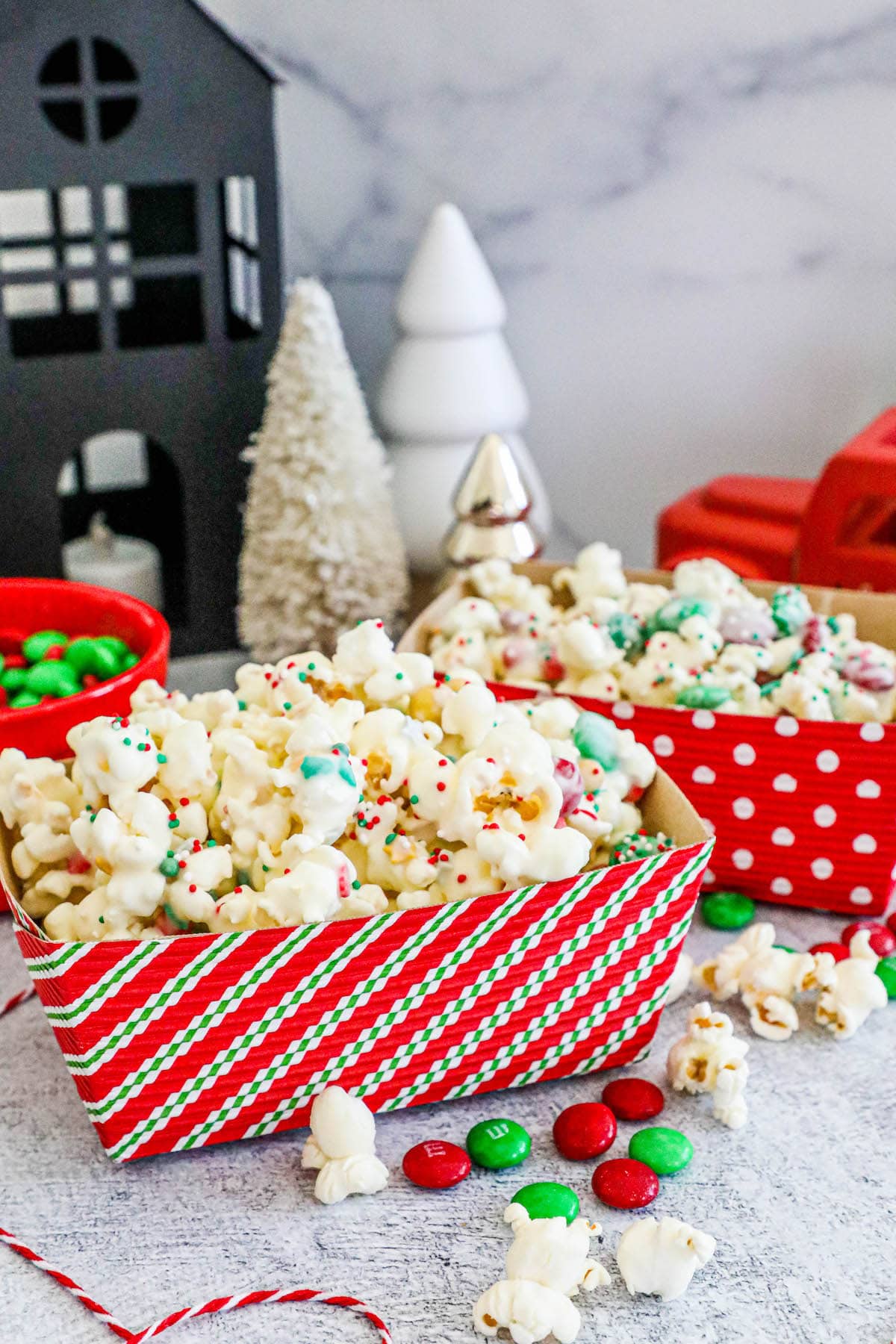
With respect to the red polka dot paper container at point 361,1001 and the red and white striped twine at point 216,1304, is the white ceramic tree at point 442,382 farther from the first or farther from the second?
the red and white striped twine at point 216,1304

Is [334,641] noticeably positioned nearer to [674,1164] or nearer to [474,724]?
[474,724]

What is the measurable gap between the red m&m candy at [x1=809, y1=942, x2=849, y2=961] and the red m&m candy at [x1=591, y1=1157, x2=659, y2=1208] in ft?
0.69

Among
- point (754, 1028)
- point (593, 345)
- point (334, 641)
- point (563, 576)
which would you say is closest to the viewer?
point (754, 1028)

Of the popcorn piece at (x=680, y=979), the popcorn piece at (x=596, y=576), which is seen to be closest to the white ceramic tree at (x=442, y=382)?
the popcorn piece at (x=596, y=576)

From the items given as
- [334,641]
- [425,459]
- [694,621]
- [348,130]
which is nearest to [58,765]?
[694,621]

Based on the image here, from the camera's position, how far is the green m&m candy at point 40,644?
3.41 feet

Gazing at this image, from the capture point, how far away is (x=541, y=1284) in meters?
0.63

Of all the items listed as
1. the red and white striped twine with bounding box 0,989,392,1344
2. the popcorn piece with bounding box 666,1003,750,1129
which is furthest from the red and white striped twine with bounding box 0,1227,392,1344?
the popcorn piece with bounding box 666,1003,750,1129

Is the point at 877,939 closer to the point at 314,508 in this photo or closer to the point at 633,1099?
the point at 633,1099

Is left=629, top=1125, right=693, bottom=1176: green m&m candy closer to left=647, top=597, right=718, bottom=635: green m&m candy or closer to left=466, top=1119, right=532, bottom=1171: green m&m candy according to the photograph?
left=466, top=1119, right=532, bottom=1171: green m&m candy

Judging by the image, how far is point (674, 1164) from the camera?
0.71 m

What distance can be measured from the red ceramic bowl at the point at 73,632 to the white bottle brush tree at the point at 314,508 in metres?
0.22

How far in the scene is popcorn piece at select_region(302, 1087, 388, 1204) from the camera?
0.69m

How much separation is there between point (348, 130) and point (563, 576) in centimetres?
64
